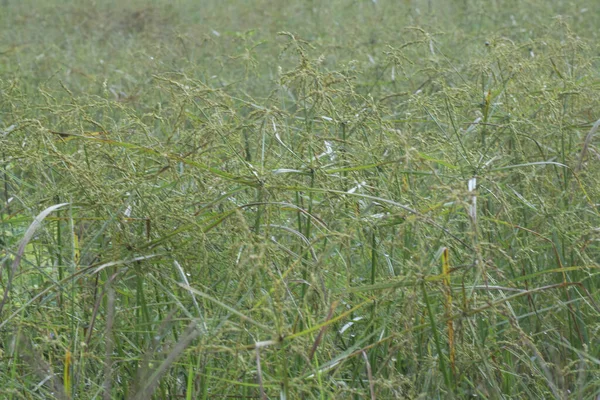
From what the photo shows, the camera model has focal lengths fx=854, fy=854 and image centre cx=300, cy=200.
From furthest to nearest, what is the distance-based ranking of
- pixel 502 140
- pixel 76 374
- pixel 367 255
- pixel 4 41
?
pixel 4 41, pixel 502 140, pixel 367 255, pixel 76 374

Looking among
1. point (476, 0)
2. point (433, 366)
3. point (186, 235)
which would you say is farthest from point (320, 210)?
point (476, 0)

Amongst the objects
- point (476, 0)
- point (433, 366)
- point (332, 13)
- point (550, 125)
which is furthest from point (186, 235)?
point (332, 13)

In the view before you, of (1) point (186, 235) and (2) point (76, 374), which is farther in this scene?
(1) point (186, 235)

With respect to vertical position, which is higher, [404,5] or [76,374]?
[76,374]

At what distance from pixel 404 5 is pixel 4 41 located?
2731 millimetres

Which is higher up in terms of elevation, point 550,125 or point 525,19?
point 550,125

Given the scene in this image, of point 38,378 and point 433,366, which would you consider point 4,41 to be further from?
point 433,366

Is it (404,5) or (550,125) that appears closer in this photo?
(550,125)

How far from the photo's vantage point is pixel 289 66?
13.9ft

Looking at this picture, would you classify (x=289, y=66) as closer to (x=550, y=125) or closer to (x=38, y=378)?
(x=550, y=125)

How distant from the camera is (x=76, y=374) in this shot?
137 cm

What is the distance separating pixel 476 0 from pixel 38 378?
4172 mm

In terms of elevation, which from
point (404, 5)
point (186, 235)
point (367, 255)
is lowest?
point (404, 5)

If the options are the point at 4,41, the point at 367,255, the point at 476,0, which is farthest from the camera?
the point at 4,41
